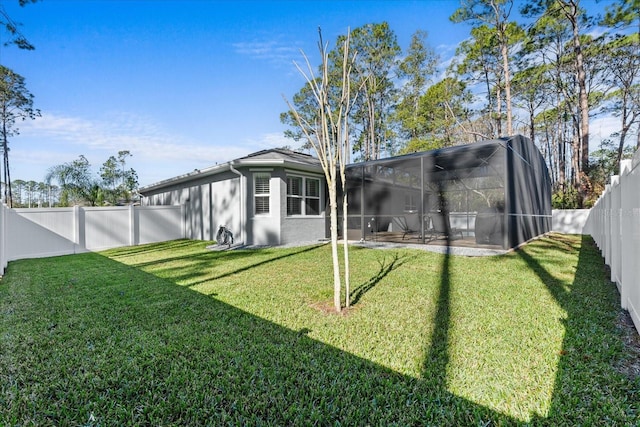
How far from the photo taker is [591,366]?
220 cm

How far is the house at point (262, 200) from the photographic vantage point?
983 cm

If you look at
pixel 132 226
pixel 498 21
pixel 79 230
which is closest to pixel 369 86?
pixel 498 21

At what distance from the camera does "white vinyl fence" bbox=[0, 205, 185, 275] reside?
324 inches

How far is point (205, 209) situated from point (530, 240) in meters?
12.2

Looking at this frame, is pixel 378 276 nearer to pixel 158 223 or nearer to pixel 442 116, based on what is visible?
pixel 158 223

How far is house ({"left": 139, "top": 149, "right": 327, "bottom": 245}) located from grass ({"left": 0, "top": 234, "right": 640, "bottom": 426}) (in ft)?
16.9

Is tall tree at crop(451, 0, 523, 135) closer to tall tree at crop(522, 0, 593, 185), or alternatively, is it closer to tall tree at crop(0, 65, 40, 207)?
tall tree at crop(522, 0, 593, 185)

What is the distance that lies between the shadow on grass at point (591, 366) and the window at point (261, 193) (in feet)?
26.1

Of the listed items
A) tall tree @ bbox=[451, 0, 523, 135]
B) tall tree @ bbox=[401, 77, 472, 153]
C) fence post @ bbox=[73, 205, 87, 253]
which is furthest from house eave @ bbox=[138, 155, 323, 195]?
tall tree @ bbox=[451, 0, 523, 135]

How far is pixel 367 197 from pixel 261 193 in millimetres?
4384

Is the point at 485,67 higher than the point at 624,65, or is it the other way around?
the point at 485,67

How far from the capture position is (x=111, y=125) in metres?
16.6

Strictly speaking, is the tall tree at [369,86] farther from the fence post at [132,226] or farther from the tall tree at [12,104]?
A: the tall tree at [12,104]

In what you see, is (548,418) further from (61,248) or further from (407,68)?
(407,68)
